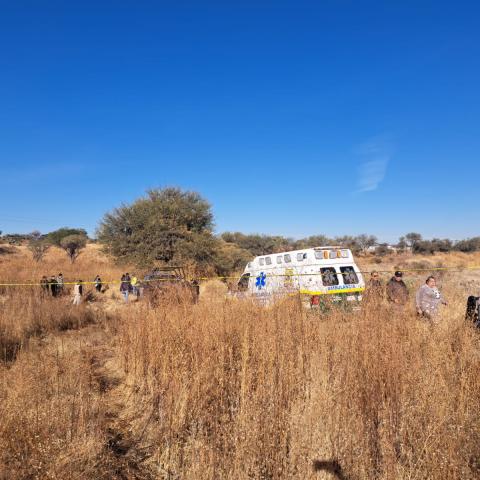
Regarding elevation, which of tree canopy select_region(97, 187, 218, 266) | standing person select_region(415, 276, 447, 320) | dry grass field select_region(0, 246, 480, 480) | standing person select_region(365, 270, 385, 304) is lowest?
dry grass field select_region(0, 246, 480, 480)

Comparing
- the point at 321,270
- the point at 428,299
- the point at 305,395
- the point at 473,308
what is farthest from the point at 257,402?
the point at 321,270

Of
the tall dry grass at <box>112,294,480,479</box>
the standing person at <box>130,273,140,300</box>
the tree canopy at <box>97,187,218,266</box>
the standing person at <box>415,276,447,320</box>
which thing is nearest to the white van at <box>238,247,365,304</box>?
the standing person at <box>415,276,447,320</box>

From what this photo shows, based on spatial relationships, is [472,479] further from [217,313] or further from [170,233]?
[170,233]

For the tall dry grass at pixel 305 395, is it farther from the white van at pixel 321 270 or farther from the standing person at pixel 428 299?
the white van at pixel 321 270

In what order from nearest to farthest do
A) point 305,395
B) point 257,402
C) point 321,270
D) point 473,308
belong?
point 257,402, point 305,395, point 473,308, point 321,270

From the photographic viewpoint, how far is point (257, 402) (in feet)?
11.1

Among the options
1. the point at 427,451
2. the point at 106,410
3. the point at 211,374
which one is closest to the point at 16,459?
the point at 106,410

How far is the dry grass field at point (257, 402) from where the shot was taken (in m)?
2.82

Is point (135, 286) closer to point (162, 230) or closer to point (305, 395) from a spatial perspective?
point (162, 230)

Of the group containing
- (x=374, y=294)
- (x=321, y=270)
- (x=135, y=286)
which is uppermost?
(x=321, y=270)

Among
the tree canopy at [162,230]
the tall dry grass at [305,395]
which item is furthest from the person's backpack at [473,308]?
the tree canopy at [162,230]

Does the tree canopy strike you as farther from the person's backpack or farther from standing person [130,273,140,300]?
the person's backpack

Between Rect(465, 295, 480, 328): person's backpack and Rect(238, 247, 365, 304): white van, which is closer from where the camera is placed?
Rect(465, 295, 480, 328): person's backpack

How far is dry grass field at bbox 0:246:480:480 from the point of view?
2.82 meters
